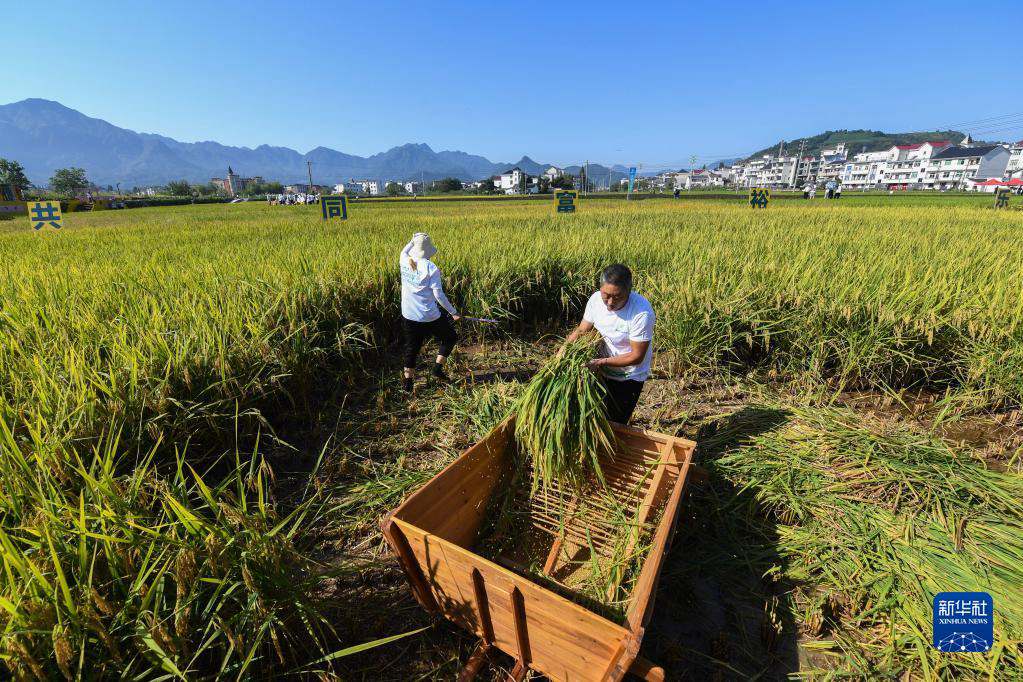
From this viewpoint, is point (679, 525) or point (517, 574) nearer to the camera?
point (517, 574)

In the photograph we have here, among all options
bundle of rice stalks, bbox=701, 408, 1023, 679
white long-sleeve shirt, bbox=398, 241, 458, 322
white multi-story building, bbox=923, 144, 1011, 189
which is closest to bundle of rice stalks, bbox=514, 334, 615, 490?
bundle of rice stalks, bbox=701, 408, 1023, 679

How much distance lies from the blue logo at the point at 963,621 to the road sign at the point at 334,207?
13654mm

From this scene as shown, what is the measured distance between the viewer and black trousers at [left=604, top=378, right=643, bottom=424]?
8.73ft

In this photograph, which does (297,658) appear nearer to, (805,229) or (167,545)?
(167,545)

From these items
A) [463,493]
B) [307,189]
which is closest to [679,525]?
[463,493]

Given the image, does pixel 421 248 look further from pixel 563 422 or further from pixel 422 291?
pixel 563 422

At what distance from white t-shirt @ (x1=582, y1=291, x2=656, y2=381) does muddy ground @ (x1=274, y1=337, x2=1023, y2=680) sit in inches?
34.8

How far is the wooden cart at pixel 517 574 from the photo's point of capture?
137 cm

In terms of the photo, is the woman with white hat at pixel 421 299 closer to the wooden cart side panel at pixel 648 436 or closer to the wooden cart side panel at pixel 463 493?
the wooden cart side panel at pixel 463 493

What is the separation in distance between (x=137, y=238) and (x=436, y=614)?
11.1 metres

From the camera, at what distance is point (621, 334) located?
99.3 inches

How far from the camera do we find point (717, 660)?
1.81 meters

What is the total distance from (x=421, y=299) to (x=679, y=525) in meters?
2.66

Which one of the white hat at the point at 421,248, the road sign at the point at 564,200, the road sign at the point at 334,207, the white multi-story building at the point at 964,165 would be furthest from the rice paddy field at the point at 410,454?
the white multi-story building at the point at 964,165
